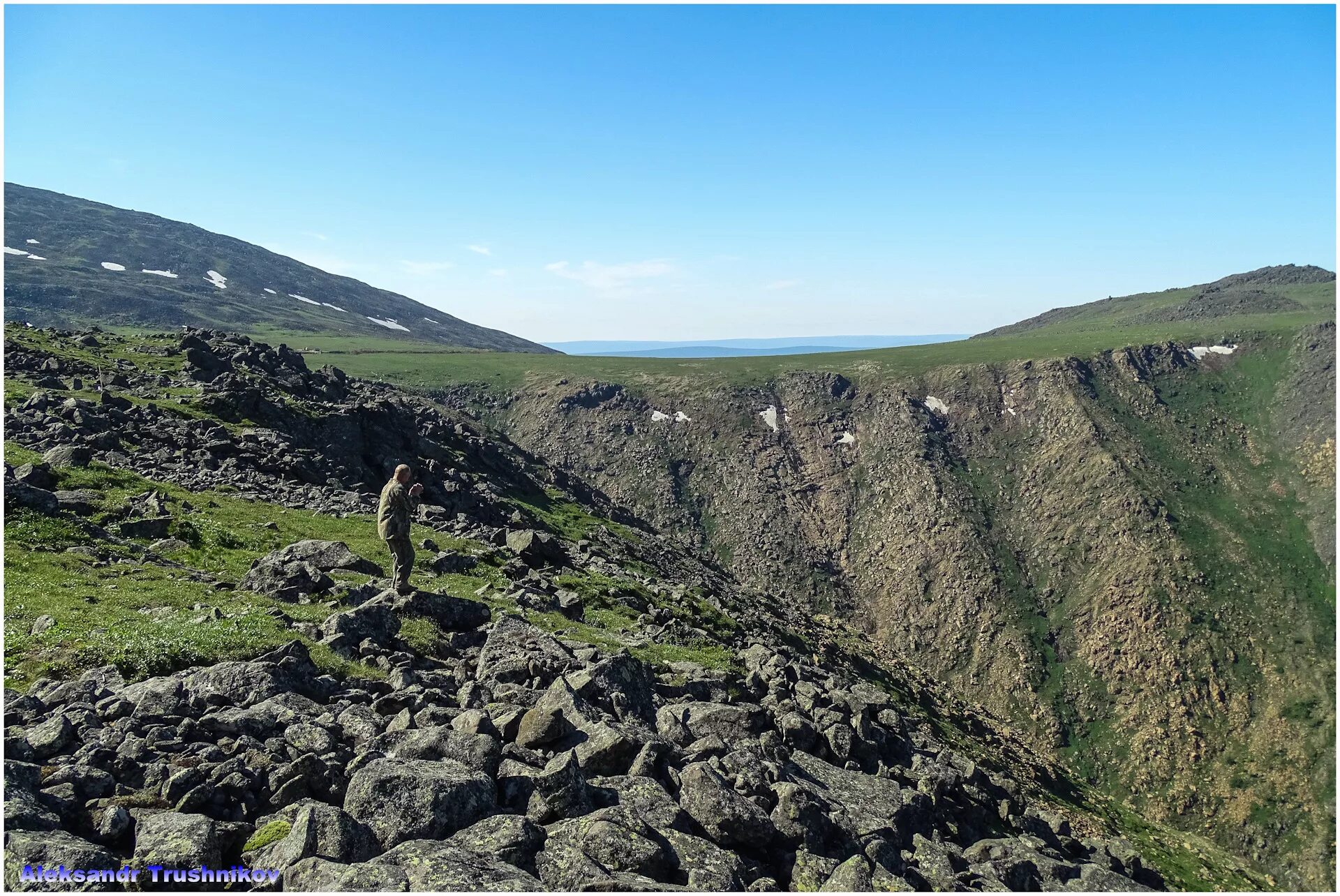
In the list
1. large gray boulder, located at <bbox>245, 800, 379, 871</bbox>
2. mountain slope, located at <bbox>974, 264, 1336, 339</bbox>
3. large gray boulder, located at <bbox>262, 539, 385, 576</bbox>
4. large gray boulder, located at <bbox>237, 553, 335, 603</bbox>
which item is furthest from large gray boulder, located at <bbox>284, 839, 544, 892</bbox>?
mountain slope, located at <bbox>974, 264, 1336, 339</bbox>

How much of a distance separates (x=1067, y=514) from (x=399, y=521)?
79435mm

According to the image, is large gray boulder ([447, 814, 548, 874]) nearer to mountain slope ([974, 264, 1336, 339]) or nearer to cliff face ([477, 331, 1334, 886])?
cliff face ([477, 331, 1334, 886])

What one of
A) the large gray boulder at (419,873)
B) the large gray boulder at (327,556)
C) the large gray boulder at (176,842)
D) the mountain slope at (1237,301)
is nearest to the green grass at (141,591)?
the large gray boulder at (327,556)

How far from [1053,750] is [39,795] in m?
69.0

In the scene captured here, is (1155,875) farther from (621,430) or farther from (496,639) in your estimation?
(621,430)

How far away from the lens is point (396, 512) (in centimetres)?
2041

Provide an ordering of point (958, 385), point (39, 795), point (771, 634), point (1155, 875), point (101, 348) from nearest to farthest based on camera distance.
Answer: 1. point (39, 795)
2. point (1155, 875)
3. point (771, 634)
4. point (101, 348)
5. point (958, 385)

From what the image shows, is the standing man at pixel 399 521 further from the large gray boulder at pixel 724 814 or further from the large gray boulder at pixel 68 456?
the large gray boulder at pixel 68 456

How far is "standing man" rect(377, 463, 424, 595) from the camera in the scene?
66.5 ft

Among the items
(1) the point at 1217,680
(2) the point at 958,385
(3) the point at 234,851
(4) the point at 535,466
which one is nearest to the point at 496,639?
(3) the point at 234,851

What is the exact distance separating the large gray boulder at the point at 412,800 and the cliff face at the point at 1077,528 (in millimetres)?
64406

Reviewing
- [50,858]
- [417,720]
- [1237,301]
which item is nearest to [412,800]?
[417,720]

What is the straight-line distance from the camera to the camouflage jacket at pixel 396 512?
20266 millimetres

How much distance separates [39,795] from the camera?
9367 mm
